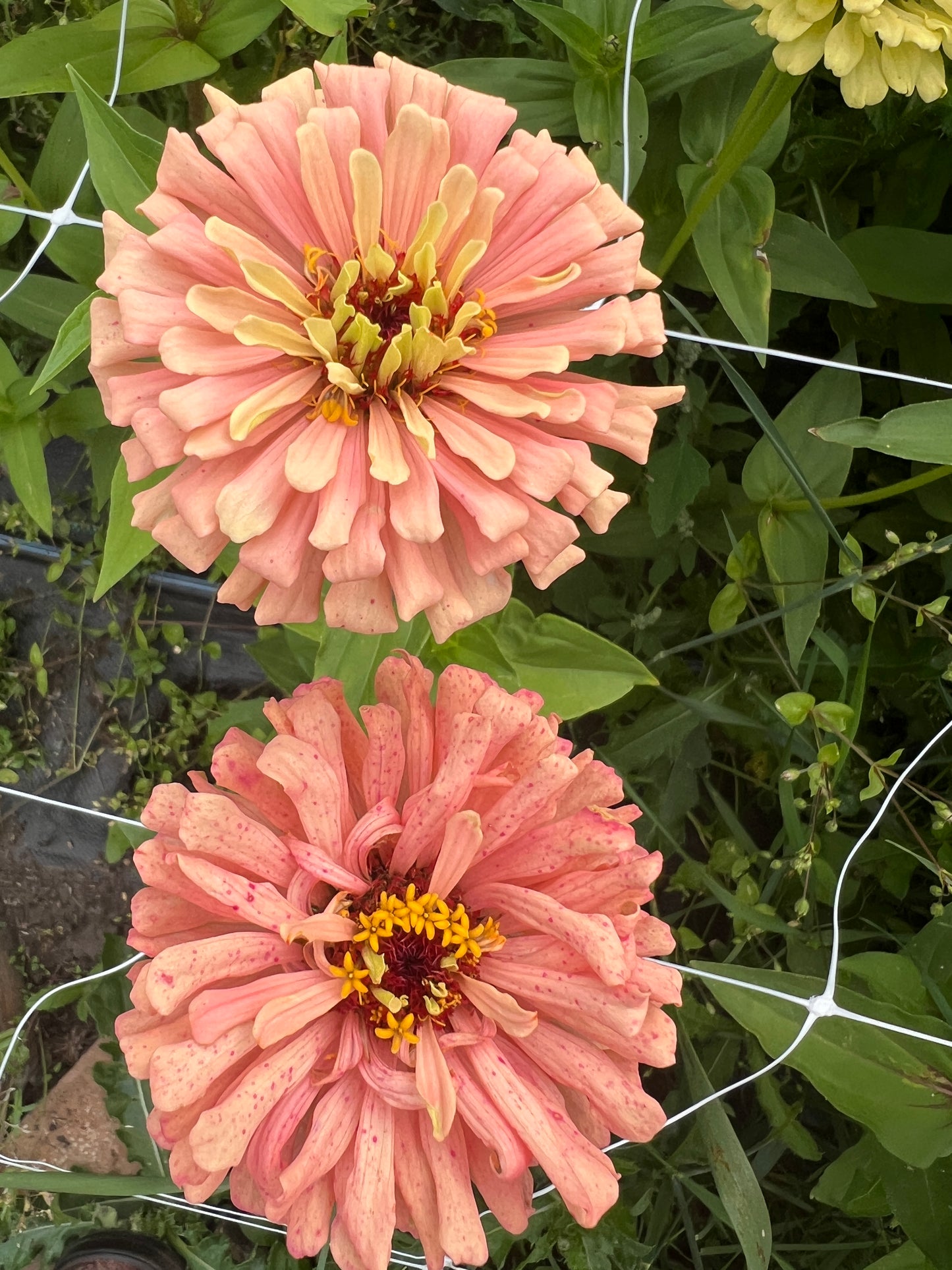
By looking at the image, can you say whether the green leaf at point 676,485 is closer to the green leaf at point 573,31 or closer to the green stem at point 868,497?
the green stem at point 868,497

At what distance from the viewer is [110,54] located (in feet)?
3.08

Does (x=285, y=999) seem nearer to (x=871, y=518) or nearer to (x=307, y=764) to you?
(x=307, y=764)

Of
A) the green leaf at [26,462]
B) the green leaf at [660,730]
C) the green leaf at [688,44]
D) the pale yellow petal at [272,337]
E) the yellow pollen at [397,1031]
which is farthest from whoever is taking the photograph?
the green leaf at [660,730]

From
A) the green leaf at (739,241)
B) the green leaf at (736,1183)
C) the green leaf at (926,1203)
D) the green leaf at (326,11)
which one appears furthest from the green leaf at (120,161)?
the green leaf at (926,1203)

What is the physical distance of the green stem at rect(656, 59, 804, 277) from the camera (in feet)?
2.57

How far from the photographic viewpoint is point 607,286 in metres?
0.66

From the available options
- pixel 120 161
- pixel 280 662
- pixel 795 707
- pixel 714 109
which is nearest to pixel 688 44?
pixel 714 109

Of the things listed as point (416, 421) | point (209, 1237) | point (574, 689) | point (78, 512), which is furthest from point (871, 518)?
point (209, 1237)

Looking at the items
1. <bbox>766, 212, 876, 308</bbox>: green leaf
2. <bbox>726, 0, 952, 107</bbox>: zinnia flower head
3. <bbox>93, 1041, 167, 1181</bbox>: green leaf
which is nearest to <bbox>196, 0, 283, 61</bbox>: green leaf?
<bbox>726, 0, 952, 107</bbox>: zinnia flower head

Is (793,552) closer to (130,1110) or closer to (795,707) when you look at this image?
(795,707)

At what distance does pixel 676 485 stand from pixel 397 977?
2.08 feet

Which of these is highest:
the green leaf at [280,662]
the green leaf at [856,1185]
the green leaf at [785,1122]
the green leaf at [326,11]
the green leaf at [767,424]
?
the green leaf at [326,11]

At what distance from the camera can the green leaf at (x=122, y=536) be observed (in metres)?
0.83

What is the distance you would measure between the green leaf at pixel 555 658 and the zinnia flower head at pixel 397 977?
0.15 metres
